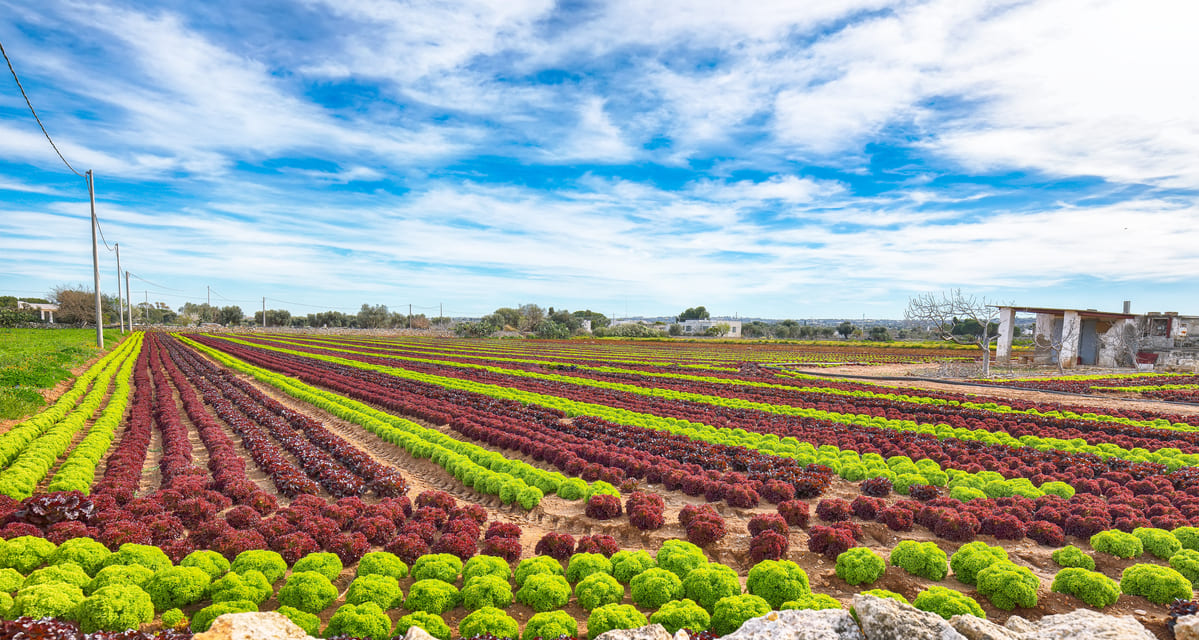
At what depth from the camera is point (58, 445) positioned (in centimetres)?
1326

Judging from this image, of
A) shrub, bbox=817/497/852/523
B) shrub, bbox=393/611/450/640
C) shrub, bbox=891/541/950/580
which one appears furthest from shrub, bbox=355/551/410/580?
shrub, bbox=817/497/852/523

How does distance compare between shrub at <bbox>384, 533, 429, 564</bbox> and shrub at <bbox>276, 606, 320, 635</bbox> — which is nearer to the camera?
shrub at <bbox>276, 606, 320, 635</bbox>

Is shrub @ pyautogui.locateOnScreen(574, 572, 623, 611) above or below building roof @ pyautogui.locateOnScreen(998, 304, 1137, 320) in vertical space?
below

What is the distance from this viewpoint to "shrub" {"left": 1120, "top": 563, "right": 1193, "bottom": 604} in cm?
693

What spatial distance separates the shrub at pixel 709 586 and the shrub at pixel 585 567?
3.53 feet

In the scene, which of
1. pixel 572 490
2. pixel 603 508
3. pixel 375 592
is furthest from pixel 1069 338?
pixel 375 592

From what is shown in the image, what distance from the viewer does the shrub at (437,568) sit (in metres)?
7.41

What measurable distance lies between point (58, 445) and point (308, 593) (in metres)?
11.3

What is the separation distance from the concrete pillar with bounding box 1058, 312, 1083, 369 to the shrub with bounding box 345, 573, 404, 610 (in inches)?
2134

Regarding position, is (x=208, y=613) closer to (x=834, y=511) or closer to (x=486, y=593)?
(x=486, y=593)

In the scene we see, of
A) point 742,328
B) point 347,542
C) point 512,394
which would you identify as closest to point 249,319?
point 742,328

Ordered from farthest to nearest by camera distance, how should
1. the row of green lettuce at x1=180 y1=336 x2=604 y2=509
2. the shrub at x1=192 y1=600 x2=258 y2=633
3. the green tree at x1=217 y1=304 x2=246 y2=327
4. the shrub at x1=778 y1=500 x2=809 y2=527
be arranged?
1. the green tree at x1=217 y1=304 x2=246 y2=327
2. the row of green lettuce at x1=180 y1=336 x2=604 y2=509
3. the shrub at x1=778 y1=500 x2=809 y2=527
4. the shrub at x1=192 y1=600 x2=258 y2=633

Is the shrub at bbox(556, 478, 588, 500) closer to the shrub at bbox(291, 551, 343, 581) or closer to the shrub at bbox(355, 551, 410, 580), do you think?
the shrub at bbox(355, 551, 410, 580)

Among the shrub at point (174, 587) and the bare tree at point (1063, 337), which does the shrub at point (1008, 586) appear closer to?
the shrub at point (174, 587)
